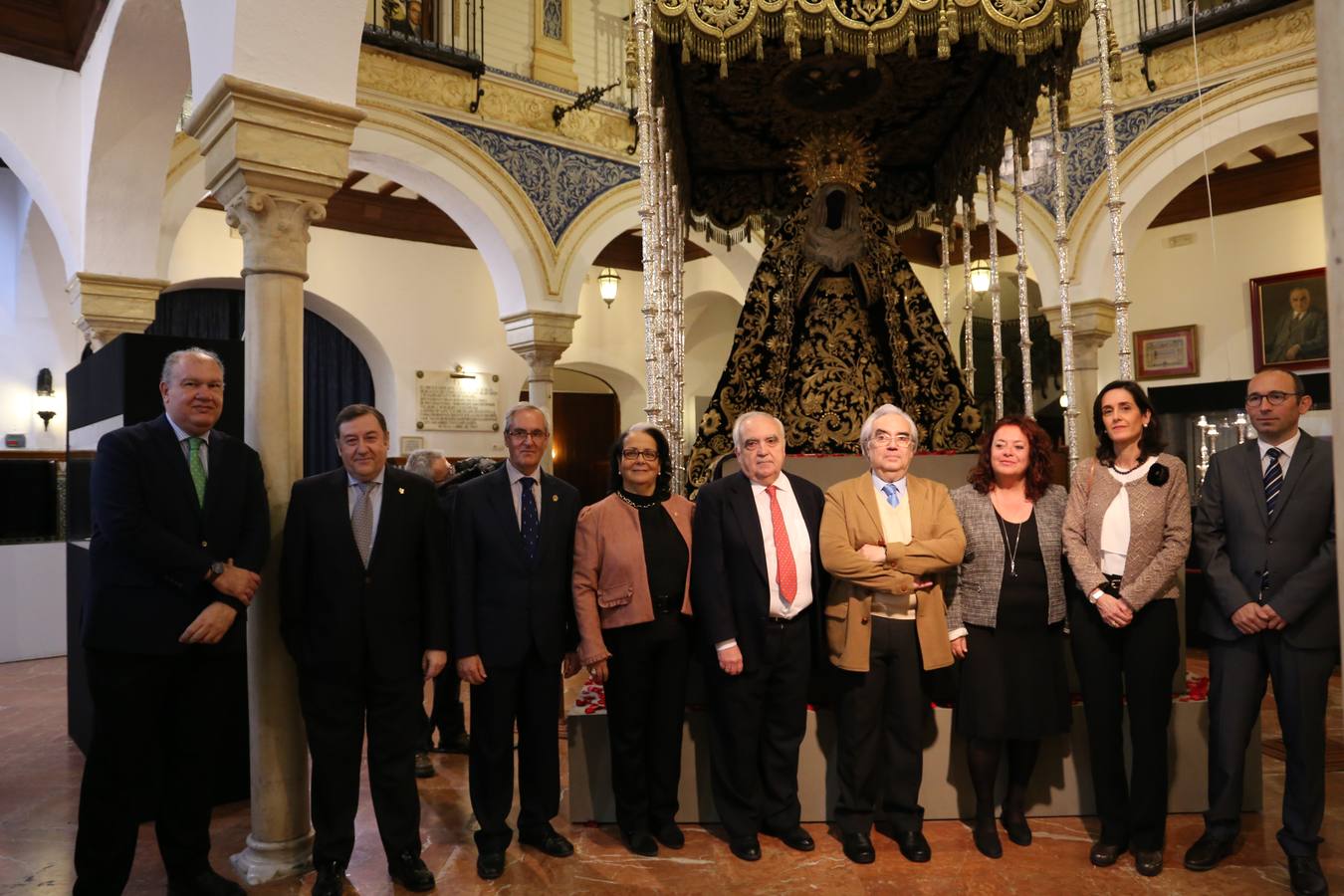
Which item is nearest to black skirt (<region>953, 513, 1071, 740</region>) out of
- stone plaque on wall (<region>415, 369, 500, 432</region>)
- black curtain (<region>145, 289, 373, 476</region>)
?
stone plaque on wall (<region>415, 369, 500, 432</region>)

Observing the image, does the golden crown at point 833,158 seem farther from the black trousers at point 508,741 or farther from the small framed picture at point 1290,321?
the small framed picture at point 1290,321

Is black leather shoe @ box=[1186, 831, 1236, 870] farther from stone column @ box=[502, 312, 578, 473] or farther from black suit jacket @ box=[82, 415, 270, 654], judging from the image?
stone column @ box=[502, 312, 578, 473]

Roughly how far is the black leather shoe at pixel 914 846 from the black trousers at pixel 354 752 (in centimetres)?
162

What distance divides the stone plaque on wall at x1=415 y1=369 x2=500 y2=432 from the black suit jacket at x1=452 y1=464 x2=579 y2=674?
737cm

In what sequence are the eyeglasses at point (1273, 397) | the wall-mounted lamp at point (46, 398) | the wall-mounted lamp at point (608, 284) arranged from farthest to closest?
the wall-mounted lamp at point (608, 284)
the wall-mounted lamp at point (46, 398)
the eyeglasses at point (1273, 397)

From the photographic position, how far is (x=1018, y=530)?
10.7 ft

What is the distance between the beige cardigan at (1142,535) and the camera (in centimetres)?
306

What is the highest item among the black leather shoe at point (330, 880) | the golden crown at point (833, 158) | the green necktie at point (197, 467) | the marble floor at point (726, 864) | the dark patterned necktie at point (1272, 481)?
the golden crown at point (833, 158)

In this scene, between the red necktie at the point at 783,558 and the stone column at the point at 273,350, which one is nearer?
the stone column at the point at 273,350

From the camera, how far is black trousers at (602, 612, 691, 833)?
3.27 meters

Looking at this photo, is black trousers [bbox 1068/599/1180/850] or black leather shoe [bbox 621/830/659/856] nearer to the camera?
black trousers [bbox 1068/599/1180/850]

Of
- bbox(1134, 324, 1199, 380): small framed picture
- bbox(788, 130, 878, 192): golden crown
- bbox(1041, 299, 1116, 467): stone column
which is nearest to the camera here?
bbox(788, 130, 878, 192): golden crown

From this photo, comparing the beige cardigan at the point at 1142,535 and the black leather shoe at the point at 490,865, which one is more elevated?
the beige cardigan at the point at 1142,535

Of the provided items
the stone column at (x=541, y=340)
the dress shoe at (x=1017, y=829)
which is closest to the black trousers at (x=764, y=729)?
the dress shoe at (x=1017, y=829)
